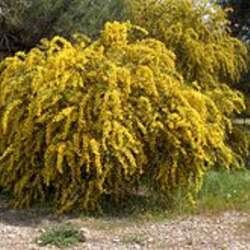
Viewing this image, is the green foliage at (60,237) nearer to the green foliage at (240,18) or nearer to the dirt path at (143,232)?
the dirt path at (143,232)

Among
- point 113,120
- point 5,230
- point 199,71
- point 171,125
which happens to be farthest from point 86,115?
point 199,71

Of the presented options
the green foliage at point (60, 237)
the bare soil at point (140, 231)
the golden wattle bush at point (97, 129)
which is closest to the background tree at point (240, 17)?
the golden wattle bush at point (97, 129)

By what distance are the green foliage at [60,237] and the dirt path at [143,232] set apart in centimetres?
10

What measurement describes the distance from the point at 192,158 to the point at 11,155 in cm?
212

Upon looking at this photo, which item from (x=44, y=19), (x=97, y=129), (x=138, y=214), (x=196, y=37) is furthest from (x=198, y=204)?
(x=44, y=19)

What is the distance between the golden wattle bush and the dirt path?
1.27 ft

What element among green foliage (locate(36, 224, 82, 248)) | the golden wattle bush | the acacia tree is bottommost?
green foliage (locate(36, 224, 82, 248))

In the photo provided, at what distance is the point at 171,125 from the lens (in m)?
9.06

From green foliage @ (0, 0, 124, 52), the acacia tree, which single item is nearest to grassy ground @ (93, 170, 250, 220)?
the acacia tree

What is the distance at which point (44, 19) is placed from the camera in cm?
1240

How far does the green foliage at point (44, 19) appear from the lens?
12.2 metres

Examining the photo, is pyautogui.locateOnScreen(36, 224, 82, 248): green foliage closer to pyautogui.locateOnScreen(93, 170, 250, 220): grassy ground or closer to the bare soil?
the bare soil

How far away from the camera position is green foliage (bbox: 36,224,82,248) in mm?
7824

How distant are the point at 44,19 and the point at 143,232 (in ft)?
16.8
